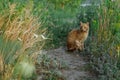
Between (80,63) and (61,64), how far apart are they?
0.46 metres

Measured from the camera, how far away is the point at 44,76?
21.5 feet

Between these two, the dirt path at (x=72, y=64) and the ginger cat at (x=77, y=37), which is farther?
the ginger cat at (x=77, y=37)

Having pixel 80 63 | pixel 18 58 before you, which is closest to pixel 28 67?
pixel 18 58

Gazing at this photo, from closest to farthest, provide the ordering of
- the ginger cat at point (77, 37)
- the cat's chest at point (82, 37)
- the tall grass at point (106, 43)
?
the tall grass at point (106, 43) → the ginger cat at point (77, 37) → the cat's chest at point (82, 37)

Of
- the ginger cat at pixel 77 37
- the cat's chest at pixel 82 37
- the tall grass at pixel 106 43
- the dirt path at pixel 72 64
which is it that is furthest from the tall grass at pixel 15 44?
the cat's chest at pixel 82 37

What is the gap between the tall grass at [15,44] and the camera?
558 centimetres

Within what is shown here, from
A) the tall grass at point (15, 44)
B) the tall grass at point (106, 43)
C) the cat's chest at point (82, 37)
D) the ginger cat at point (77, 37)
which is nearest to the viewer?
the tall grass at point (15, 44)

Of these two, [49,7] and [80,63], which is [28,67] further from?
[49,7]

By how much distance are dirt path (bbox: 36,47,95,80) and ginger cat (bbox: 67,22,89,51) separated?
0.59 feet

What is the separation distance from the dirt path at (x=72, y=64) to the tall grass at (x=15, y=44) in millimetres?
927

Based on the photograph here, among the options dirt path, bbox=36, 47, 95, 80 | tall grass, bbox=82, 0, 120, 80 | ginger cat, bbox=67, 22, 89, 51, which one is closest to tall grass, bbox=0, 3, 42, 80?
dirt path, bbox=36, 47, 95, 80

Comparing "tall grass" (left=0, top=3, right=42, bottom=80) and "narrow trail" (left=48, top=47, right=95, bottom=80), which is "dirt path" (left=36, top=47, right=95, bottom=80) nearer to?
"narrow trail" (left=48, top=47, right=95, bottom=80)

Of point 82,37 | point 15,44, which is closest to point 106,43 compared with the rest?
point 82,37

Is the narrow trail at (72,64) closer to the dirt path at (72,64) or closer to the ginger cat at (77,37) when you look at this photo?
the dirt path at (72,64)
